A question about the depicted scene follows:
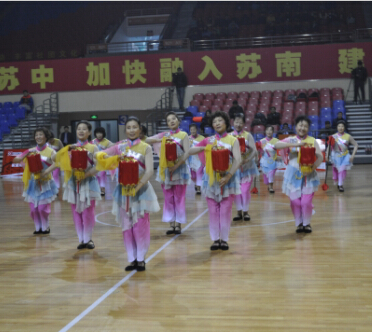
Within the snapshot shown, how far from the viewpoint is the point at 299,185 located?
260 inches

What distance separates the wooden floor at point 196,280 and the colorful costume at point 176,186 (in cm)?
33

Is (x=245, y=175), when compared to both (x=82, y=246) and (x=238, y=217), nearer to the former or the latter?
(x=238, y=217)

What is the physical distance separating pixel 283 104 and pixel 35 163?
14.3 m

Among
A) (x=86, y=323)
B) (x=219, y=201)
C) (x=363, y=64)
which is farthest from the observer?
(x=363, y=64)

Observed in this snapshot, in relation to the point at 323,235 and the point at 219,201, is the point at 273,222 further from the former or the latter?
the point at 219,201

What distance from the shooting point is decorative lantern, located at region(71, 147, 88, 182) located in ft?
19.1

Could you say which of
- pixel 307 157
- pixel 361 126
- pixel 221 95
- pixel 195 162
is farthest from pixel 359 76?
pixel 307 157

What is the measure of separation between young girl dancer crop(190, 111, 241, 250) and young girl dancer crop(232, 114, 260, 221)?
4.76 feet

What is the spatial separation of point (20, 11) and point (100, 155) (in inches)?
941

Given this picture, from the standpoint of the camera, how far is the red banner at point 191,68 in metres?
20.4

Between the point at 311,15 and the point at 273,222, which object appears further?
the point at 311,15

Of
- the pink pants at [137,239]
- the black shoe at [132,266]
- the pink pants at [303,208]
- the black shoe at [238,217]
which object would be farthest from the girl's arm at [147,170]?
the black shoe at [238,217]

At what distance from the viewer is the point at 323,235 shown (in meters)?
6.62

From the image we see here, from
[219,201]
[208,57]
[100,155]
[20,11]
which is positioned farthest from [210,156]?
[20,11]
